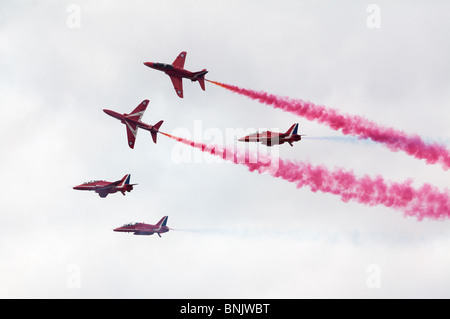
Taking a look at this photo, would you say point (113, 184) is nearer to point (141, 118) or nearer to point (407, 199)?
point (141, 118)

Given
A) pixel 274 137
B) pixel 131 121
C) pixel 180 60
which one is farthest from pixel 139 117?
pixel 274 137

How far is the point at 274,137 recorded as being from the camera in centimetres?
11175

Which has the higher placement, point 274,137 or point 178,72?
point 178,72

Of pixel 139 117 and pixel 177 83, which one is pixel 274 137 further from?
pixel 139 117

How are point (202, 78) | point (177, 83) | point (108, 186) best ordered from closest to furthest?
point (202, 78) → point (108, 186) → point (177, 83)

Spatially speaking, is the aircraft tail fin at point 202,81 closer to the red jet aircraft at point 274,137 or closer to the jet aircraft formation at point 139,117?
the jet aircraft formation at point 139,117

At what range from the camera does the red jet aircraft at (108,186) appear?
12062cm

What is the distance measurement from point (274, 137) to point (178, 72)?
18189mm

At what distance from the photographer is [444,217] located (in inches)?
4343
